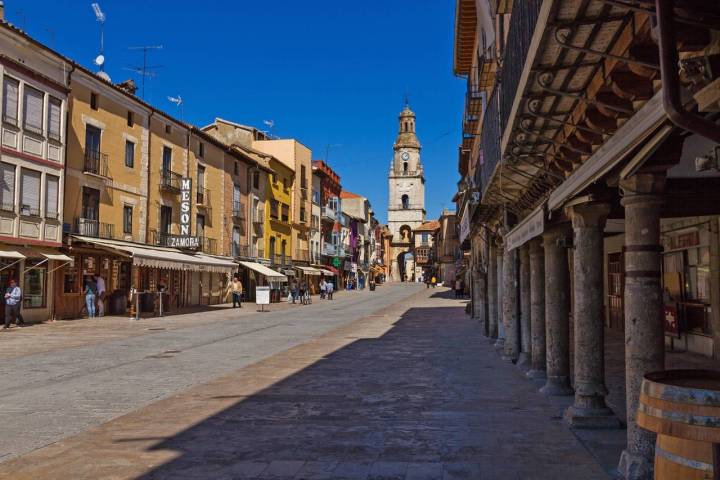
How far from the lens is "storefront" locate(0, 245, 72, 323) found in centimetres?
2194

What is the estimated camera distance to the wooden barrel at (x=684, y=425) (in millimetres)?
3346

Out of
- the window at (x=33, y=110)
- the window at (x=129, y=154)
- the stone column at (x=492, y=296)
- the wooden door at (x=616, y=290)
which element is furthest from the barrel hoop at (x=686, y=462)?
the window at (x=129, y=154)

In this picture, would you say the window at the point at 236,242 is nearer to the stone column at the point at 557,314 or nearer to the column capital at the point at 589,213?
the stone column at the point at 557,314

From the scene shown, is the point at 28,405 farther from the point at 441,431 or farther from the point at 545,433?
the point at 545,433

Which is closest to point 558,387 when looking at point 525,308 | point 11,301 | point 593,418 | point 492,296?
point 593,418

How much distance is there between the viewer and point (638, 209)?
5160 millimetres

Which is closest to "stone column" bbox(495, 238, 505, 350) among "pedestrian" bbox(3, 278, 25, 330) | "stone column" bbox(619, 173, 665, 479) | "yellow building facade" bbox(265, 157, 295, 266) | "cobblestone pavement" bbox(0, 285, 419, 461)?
"cobblestone pavement" bbox(0, 285, 419, 461)

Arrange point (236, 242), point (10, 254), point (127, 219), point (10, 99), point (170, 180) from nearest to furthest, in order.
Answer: point (10, 254) < point (10, 99) < point (127, 219) < point (170, 180) < point (236, 242)

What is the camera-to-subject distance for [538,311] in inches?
398

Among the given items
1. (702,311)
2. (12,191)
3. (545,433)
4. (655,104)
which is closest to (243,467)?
(545,433)

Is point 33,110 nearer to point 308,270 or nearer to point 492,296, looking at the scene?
point 492,296

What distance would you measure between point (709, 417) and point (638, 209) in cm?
218

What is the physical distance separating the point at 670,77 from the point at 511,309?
10.5 meters

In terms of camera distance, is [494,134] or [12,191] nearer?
[494,134]
